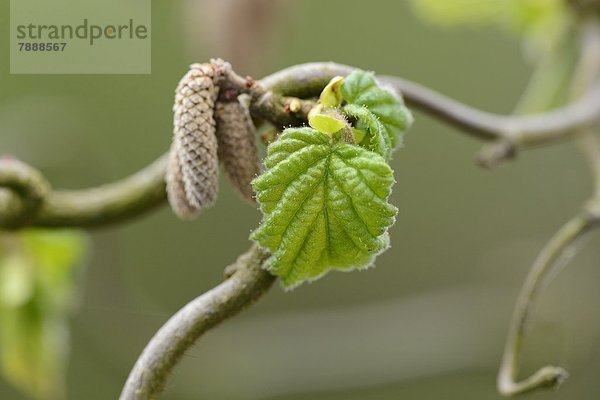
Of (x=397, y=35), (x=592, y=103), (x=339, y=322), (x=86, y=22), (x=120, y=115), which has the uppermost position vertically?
(x=397, y=35)

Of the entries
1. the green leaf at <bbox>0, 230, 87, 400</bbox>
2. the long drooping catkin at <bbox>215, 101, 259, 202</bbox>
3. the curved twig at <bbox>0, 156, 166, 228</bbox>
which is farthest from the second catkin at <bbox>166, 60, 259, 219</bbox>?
the green leaf at <bbox>0, 230, 87, 400</bbox>

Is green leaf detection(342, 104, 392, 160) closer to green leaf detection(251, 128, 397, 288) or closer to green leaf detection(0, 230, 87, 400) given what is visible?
green leaf detection(251, 128, 397, 288)

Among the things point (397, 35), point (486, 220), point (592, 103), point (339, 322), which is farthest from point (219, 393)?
point (397, 35)

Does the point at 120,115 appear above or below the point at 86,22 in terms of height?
above

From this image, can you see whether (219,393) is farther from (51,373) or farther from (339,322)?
(51,373)

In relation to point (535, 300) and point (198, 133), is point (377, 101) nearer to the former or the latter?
point (198, 133)

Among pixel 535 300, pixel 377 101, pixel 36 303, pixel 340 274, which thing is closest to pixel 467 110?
pixel 535 300

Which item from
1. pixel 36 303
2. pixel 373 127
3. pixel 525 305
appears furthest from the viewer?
pixel 36 303

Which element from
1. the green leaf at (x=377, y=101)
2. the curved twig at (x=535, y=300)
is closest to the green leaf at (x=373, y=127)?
the green leaf at (x=377, y=101)

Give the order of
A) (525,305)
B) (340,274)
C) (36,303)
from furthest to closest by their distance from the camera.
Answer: (340,274)
(36,303)
(525,305)
